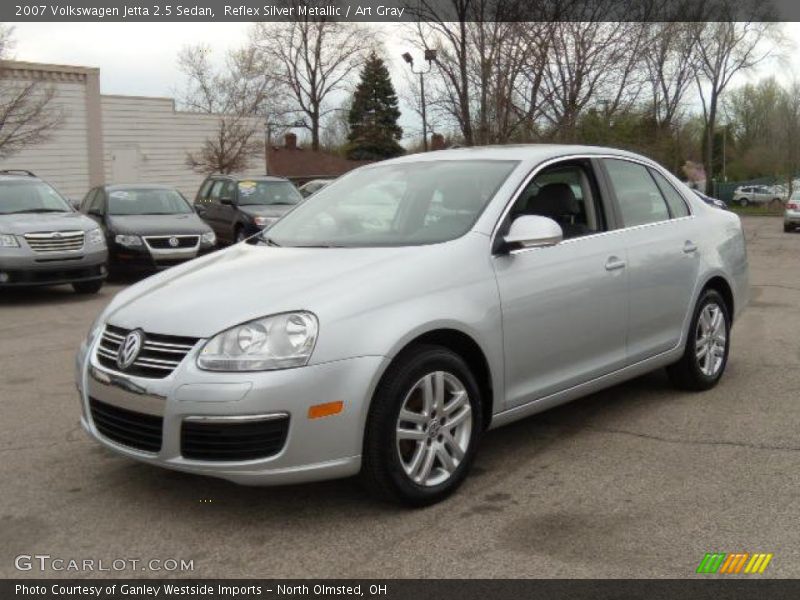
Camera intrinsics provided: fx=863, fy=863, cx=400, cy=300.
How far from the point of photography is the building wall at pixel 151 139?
3062cm

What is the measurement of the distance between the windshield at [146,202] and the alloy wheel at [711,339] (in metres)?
10.4

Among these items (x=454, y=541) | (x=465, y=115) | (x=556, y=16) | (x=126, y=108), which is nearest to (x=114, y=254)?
(x=465, y=115)

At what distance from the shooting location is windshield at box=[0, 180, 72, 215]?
11695 mm

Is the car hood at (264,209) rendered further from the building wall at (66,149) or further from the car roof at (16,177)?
the building wall at (66,149)

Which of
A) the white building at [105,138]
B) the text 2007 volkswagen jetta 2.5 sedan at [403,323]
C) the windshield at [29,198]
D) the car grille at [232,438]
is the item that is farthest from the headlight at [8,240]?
the white building at [105,138]

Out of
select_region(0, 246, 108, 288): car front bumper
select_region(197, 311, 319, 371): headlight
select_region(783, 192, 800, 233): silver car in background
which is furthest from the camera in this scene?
select_region(783, 192, 800, 233): silver car in background

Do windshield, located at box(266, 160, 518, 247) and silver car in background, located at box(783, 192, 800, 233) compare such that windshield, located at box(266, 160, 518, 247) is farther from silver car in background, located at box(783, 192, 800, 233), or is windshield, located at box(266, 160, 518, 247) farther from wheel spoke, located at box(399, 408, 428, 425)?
silver car in background, located at box(783, 192, 800, 233)

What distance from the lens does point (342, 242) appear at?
15.0ft

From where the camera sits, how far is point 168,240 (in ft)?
43.9

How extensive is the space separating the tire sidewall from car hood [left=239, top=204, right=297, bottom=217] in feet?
36.1

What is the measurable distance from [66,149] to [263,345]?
2810 centimetres

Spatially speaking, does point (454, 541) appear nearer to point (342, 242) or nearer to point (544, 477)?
point (544, 477)

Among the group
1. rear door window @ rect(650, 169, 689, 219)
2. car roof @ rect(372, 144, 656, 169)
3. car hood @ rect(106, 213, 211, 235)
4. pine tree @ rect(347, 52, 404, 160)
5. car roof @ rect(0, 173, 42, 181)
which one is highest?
pine tree @ rect(347, 52, 404, 160)

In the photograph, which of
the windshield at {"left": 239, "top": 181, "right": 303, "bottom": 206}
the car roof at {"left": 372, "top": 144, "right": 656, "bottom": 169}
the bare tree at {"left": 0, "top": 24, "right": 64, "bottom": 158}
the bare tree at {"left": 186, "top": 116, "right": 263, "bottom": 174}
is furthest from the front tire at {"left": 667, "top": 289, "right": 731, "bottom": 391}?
the bare tree at {"left": 186, "top": 116, "right": 263, "bottom": 174}
